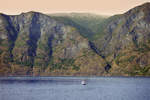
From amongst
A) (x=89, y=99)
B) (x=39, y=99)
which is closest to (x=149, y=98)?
(x=89, y=99)

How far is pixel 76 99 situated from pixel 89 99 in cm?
591

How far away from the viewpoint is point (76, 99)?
126 m

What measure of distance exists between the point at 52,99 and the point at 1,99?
912 inches

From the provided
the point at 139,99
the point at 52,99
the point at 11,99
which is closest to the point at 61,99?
the point at 52,99

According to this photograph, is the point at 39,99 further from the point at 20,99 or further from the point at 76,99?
the point at 76,99

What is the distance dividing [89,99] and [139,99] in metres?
22.2

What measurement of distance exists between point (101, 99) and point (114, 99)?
20.5 ft

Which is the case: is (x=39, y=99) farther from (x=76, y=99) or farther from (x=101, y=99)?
(x=101, y=99)

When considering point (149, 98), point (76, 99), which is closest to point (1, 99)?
point (76, 99)

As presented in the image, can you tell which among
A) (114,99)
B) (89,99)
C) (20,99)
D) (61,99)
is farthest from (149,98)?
(20,99)

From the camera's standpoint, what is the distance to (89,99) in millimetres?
125938

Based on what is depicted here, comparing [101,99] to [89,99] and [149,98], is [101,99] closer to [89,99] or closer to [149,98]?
[89,99]

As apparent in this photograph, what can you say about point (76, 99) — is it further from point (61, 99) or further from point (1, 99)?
point (1, 99)

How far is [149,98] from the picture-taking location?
125 metres
